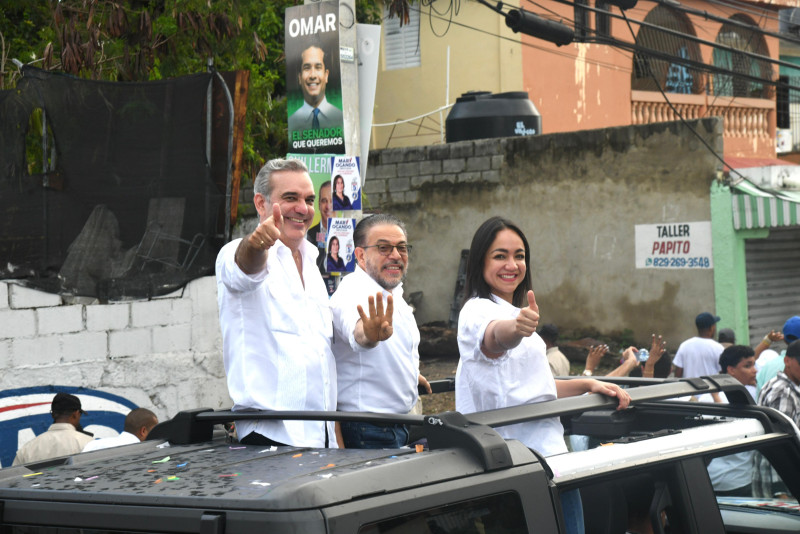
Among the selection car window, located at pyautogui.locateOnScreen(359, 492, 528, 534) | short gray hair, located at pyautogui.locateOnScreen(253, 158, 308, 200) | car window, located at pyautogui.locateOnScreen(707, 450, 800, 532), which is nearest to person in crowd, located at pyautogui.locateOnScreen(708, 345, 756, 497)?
car window, located at pyautogui.locateOnScreen(707, 450, 800, 532)

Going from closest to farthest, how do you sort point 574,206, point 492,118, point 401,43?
point 574,206 → point 492,118 → point 401,43

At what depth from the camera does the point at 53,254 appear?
23.0ft

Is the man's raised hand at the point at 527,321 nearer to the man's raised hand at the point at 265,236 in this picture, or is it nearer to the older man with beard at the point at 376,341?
the older man with beard at the point at 376,341

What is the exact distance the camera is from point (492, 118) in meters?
17.0

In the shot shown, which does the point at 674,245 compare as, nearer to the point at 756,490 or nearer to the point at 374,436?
the point at 756,490

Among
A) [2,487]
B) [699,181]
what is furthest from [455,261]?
[2,487]

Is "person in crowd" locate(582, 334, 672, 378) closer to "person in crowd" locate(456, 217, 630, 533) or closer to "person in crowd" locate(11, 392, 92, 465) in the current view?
"person in crowd" locate(456, 217, 630, 533)

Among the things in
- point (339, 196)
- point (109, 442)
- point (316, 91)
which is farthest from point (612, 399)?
point (316, 91)

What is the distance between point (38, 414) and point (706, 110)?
675 inches

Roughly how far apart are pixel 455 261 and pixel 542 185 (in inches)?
76.6

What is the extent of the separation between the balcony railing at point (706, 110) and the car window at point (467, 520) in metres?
19.0

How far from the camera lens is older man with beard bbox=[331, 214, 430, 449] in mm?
3529

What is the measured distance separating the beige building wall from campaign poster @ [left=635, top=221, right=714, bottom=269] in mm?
5725

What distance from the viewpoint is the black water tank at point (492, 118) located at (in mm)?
16938
